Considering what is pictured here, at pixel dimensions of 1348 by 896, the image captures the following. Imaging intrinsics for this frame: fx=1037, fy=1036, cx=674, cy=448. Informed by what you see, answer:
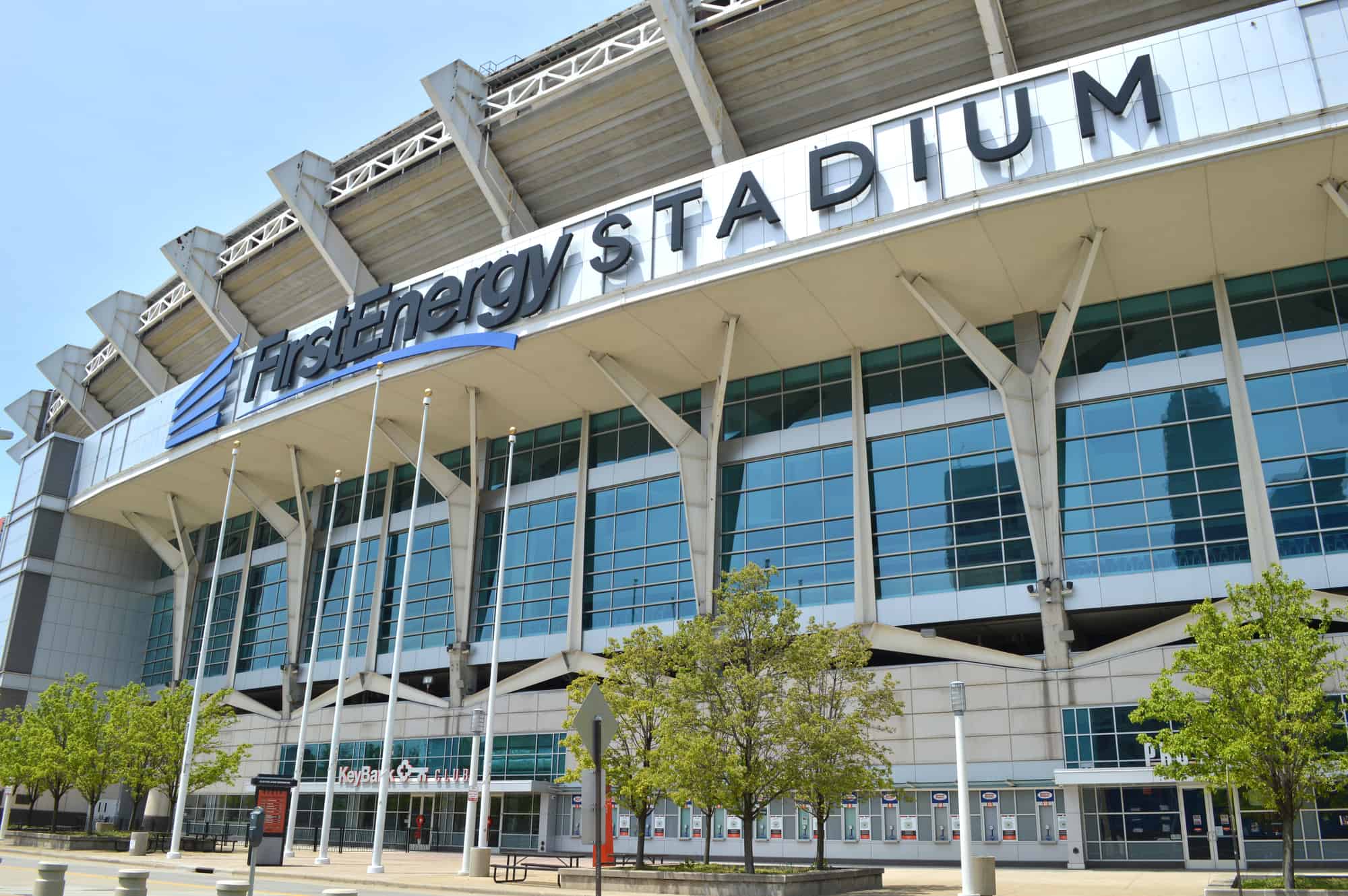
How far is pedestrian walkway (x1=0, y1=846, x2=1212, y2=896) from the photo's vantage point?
72.8ft

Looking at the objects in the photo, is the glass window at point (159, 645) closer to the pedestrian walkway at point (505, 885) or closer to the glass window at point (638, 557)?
the pedestrian walkway at point (505, 885)

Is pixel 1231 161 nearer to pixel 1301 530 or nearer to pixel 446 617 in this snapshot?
pixel 1301 530

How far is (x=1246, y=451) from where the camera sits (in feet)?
104

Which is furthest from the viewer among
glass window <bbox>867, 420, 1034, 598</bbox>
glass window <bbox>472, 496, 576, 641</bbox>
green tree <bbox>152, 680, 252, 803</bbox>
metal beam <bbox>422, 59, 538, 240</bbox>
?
glass window <bbox>472, 496, 576, 641</bbox>

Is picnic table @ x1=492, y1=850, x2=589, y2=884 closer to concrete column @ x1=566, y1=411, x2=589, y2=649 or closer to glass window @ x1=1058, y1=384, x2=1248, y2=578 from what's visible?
concrete column @ x1=566, y1=411, x2=589, y2=649

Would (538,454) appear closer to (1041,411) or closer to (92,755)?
(92,755)

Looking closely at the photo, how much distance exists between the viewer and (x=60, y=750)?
41656 mm

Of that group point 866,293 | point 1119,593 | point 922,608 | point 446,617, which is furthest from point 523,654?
point 1119,593

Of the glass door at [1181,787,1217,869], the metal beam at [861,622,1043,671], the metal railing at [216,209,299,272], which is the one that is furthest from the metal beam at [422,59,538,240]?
the glass door at [1181,787,1217,869]

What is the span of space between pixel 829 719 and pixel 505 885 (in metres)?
8.57

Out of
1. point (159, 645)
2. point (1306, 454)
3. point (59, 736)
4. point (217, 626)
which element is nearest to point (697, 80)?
point (1306, 454)

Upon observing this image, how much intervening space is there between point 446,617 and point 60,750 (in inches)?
628

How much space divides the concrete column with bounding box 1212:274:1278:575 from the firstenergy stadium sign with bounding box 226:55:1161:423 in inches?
323

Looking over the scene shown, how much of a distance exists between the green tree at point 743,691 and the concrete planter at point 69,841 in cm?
2562
